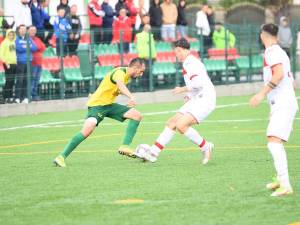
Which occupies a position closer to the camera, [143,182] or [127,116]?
[143,182]

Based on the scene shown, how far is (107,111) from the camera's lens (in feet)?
50.5

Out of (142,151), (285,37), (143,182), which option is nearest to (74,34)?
(285,37)

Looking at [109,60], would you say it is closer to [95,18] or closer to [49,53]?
[95,18]

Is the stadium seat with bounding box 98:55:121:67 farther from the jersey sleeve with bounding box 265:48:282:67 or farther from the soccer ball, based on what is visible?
the jersey sleeve with bounding box 265:48:282:67

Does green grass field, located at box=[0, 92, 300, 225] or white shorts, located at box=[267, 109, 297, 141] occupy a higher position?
white shorts, located at box=[267, 109, 297, 141]

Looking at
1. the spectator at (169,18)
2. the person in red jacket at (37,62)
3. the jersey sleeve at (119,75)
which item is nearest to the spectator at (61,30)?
the person in red jacket at (37,62)

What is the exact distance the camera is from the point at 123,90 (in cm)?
1490

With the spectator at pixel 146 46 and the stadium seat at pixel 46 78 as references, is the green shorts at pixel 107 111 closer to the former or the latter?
the stadium seat at pixel 46 78

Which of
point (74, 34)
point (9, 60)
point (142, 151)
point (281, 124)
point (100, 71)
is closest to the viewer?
point (281, 124)

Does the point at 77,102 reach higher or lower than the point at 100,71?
lower

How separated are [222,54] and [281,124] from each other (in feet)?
67.6

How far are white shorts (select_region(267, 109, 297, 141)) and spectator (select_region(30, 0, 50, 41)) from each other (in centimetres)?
1497

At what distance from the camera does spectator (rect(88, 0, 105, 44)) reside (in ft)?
89.4

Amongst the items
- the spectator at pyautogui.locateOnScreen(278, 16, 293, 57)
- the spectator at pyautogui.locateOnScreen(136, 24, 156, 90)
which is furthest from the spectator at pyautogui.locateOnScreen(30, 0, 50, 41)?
the spectator at pyautogui.locateOnScreen(278, 16, 293, 57)
